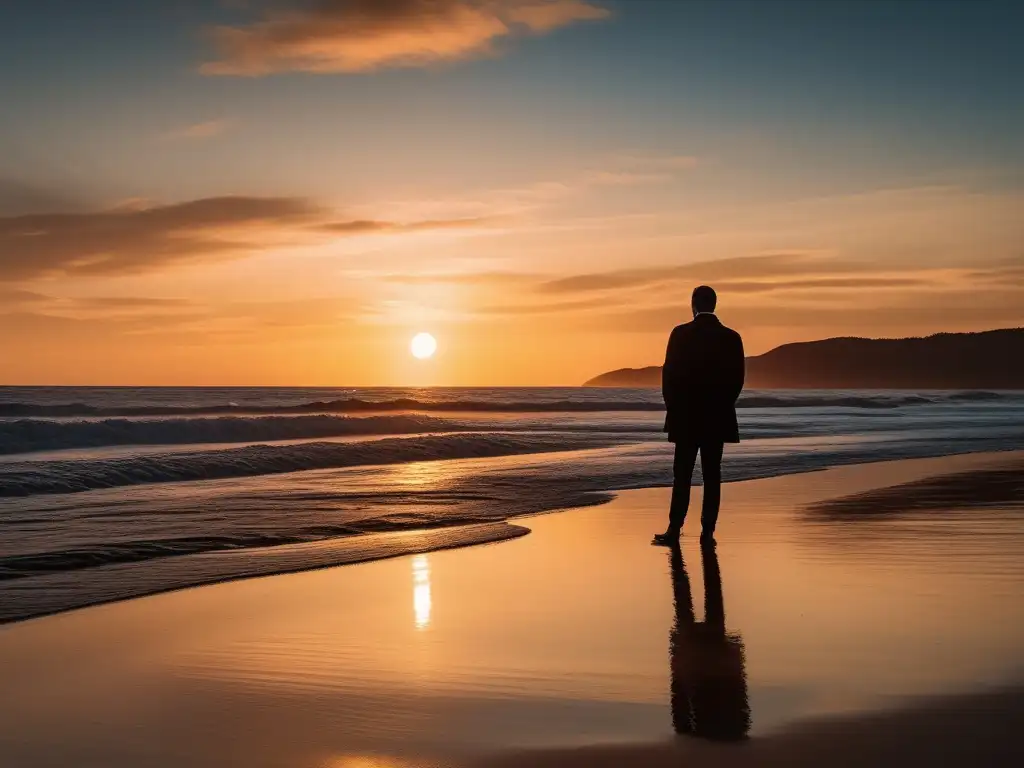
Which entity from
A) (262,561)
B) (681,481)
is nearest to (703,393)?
(681,481)

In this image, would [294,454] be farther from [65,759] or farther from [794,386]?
[794,386]

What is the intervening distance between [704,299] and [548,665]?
14.4 feet

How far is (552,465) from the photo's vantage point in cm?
1622

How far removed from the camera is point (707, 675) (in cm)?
409

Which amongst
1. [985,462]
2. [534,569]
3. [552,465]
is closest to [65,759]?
[534,569]

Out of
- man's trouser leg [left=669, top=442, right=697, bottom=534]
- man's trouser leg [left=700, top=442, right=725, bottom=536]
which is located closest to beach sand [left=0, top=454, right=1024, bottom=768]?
man's trouser leg [left=700, top=442, right=725, bottom=536]

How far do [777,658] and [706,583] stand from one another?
1817 mm

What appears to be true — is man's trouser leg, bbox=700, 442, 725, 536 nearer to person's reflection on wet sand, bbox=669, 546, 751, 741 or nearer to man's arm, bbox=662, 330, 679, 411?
man's arm, bbox=662, 330, 679, 411

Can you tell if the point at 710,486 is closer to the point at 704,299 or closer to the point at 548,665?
the point at 704,299

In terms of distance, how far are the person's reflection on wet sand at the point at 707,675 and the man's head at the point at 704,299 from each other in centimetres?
281

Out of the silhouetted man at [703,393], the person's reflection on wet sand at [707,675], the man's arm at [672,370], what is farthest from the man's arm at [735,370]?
the person's reflection on wet sand at [707,675]

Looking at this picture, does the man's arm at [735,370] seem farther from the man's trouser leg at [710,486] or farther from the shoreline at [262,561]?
the shoreline at [262,561]

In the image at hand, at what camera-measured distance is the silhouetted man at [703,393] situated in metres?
7.90

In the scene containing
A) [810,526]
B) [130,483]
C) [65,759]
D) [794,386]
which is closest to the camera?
[65,759]
